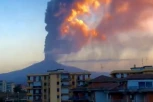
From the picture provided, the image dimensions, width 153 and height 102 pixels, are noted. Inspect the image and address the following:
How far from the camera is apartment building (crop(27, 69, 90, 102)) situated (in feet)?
225

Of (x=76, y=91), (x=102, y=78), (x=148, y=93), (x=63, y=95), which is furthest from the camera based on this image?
(x=63, y=95)

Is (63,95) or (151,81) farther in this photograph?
(63,95)

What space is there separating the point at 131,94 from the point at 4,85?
13274cm

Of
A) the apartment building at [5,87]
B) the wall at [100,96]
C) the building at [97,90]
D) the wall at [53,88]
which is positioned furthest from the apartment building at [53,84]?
the apartment building at [5,87]

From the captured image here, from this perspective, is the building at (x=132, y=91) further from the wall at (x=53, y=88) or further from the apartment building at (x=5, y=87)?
the apartment building at (x=5, y=87)

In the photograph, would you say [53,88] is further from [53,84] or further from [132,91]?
[132,91]

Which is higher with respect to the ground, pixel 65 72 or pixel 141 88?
pixel 65 72

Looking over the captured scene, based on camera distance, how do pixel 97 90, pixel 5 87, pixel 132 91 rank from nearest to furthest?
pixel 132 91
pixel 97 90
pixel 5 87

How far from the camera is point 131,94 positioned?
97.2 ft

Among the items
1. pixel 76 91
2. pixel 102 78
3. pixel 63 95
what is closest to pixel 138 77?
pixel 102 78

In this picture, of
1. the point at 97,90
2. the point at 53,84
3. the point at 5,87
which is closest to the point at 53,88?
the point at 53,84

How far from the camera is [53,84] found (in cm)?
6912

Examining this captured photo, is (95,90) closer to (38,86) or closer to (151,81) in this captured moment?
(151,81)

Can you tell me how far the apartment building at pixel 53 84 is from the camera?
225ft
